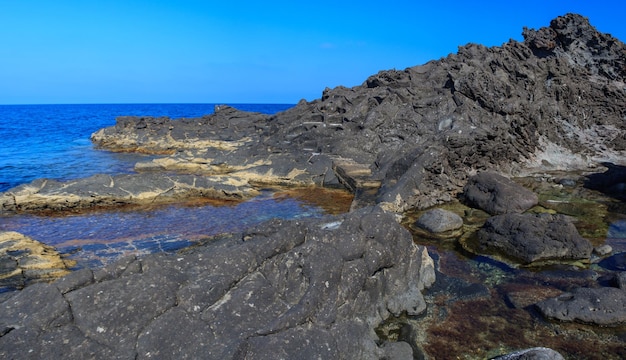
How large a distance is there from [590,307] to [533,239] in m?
3.57

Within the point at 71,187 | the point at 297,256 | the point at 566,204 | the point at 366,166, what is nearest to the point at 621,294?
the point at 297,256

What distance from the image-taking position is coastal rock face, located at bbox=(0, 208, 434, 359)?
5.82 meters

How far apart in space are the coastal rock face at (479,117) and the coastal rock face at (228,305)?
9.69m

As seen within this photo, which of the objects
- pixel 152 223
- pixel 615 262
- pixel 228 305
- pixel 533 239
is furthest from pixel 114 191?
pixel 615 262

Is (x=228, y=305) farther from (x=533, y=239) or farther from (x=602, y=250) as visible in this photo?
(x=602, y=250)

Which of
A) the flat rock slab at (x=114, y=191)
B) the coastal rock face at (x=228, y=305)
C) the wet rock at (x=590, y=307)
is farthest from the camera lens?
the flat rock slab at (x=114, y=191)

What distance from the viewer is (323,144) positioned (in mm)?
27750

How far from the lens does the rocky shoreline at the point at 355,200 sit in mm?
6160

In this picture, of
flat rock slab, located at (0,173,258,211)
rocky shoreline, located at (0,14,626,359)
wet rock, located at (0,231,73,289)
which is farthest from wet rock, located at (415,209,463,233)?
wet rock, located at (0,231,73,289)

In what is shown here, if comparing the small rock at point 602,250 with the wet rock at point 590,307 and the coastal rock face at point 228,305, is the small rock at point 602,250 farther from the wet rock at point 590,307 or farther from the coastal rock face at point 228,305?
the coastal rock face at point 228,305

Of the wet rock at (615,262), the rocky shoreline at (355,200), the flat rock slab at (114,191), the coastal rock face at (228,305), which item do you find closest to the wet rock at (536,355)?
the rocky shoreline at (355,200)

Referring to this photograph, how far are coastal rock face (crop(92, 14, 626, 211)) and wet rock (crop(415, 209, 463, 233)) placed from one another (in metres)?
2.71

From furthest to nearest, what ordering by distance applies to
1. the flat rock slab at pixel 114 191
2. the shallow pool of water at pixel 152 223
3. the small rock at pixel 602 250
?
1. the flat rock slab at pixel 114 191
2. the shallow pool of water at pixel 152 223
3. the small rock at pixel 602 250

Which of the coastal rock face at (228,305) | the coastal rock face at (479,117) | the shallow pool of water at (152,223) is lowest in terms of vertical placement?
the shallow pool of water at (152,223)
